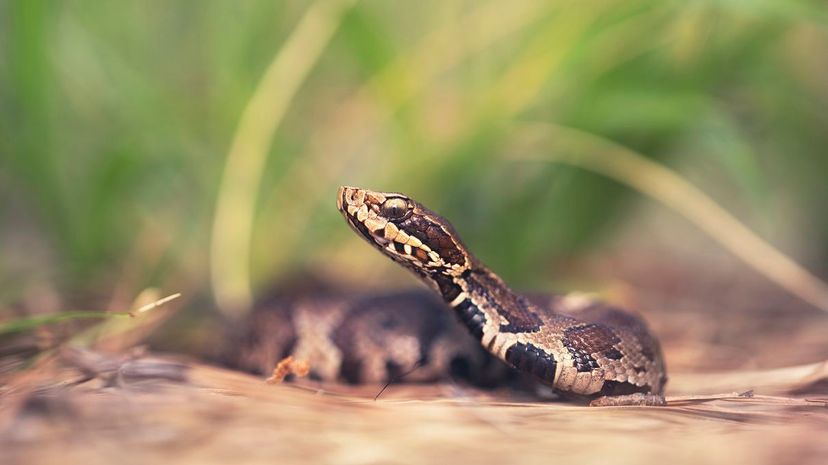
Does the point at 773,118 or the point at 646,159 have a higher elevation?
the point at 773,118

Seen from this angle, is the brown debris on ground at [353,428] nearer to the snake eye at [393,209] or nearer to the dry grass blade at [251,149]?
the snake eye at [393,209]

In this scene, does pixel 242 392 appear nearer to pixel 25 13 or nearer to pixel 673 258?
pixel 25 13

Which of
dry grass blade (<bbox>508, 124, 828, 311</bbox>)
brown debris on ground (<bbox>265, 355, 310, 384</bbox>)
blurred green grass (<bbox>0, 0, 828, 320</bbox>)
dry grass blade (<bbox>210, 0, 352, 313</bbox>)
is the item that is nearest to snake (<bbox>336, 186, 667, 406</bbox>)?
brown debris on ground (<bbox>265, 355, 310, 384</bbox>)

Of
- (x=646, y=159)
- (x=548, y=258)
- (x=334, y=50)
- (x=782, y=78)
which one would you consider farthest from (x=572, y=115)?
(x=334, y=50)

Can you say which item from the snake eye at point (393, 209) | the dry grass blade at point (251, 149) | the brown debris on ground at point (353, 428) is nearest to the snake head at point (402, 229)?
the snake eye at point (393, 209)

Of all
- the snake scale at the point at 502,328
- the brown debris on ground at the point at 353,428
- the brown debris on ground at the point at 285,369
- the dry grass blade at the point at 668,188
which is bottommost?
the brown debris on ground at the point at 353,428

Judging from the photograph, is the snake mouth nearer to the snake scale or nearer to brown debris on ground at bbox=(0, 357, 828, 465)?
the snake scale

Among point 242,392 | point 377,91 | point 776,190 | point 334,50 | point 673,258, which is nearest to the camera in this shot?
point 242,392
